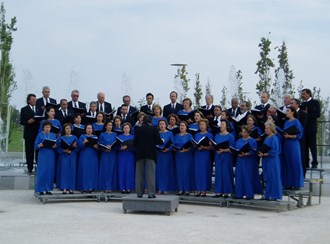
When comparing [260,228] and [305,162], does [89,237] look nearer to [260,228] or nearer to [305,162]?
[260,228]

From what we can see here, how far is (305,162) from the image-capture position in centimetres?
1366

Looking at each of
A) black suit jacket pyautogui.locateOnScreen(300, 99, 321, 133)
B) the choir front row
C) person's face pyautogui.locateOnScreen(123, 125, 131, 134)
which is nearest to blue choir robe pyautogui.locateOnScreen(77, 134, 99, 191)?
the choir front row

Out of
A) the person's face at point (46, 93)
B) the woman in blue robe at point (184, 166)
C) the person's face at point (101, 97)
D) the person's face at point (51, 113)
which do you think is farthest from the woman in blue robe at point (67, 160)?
the woman in blue robe at point (184, 166)

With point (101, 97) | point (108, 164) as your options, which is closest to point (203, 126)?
point (108, 164)

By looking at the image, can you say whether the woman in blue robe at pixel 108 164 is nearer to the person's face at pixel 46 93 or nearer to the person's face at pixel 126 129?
the person's face at pixel 126 129

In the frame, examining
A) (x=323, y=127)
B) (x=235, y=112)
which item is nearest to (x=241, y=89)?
(x=323, y=127)

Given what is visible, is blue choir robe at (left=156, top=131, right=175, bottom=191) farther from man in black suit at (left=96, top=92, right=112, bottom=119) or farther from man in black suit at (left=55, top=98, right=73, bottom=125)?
man in black suit at (left=55, top=98, right=73, bottom=125)

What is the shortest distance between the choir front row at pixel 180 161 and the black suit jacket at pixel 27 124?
1.35 meters

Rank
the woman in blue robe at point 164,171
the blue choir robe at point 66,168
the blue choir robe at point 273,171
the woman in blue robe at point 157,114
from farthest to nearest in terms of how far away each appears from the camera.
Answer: the woman in blue robe at point 157,114 < the woman in blue robe at point 164,171 < the blue choir robe at point 66,168 < the blue choir robe at point 273,171

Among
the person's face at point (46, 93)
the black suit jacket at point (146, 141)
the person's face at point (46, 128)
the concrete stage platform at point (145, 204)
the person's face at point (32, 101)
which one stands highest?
the person's face at point (46, 93)

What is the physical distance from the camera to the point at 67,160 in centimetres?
1334

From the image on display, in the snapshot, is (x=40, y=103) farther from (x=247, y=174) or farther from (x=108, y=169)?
(x=247, y=174)

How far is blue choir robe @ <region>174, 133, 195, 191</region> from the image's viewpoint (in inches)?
523

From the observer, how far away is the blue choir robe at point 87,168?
1345 cm
